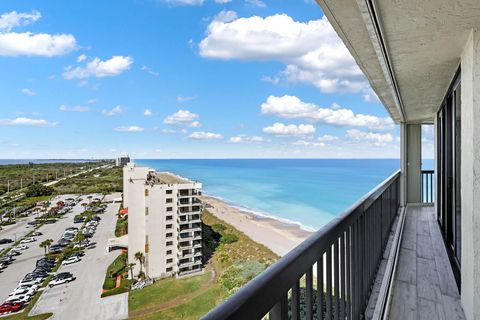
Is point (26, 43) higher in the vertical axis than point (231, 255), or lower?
higher

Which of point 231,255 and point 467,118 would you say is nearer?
point 467,118

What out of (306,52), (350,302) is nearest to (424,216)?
(350,302)

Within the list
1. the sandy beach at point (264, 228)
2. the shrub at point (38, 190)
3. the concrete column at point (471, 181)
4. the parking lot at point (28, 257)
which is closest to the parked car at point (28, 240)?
the parking lot at point (28, 257)

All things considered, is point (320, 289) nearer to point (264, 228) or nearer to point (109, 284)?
point (109, 284)

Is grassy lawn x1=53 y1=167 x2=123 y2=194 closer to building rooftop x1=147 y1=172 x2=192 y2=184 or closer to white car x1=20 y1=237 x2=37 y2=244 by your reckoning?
white car x1=20 y1=237 x2=37 y2=244

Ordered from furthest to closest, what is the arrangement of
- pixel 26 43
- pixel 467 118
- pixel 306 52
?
pixel 306 52, pixel 26 43, pixel 467 118

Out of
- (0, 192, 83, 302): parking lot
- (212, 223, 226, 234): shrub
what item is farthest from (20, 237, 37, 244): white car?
(212, 223, 226, 234): shrub

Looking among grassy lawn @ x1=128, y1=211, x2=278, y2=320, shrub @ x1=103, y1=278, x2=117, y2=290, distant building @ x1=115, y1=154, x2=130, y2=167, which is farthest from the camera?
distant building @ x1=115, y1=154, x2=130, y2=167

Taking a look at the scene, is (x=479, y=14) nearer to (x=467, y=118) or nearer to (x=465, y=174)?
(x=467, y=118)
